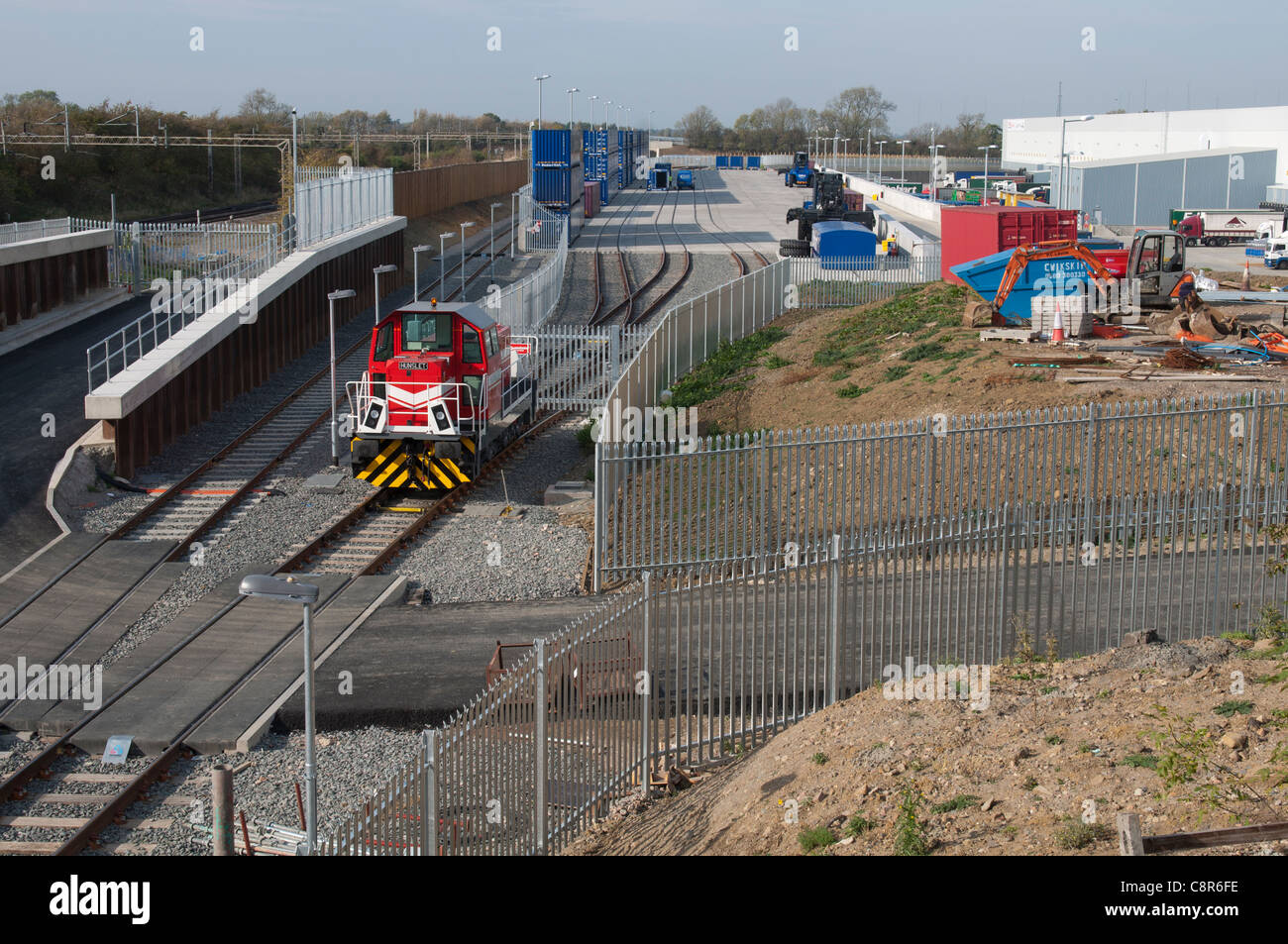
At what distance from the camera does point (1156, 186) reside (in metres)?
70.6

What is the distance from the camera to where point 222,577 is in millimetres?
16484

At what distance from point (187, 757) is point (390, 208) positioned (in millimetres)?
35157

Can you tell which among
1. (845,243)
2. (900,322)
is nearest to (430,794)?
(900,322)

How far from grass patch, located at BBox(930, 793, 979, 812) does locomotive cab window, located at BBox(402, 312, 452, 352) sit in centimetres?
1488

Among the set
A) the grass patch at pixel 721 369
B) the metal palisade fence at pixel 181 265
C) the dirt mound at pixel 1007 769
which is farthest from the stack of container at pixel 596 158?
the dirt mound at pixel 1007 769

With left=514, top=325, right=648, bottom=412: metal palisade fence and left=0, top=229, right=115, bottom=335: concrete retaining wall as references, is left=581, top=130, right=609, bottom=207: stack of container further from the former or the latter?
left=514, top=325, right=648, bottom=412: metal palisade fence

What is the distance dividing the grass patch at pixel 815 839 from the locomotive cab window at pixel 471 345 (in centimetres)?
1459

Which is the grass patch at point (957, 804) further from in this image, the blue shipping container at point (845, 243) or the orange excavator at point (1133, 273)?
the blue shipping container at point (845, 243)

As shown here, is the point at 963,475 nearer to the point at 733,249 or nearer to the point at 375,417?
the point at 375,417

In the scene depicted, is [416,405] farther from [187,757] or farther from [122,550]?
[187,757]

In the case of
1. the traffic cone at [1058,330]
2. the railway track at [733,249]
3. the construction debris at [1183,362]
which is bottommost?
the construction debris at [1183,362]

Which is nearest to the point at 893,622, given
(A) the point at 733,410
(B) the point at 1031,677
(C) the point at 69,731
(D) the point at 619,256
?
(B) the point at 1031,677

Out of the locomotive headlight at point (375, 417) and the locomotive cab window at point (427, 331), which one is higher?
the locomotive cab window at point (427, 331)

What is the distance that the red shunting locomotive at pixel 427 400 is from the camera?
794 inches
